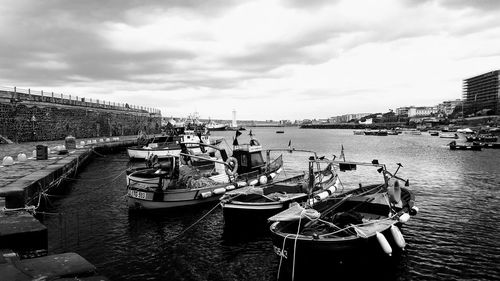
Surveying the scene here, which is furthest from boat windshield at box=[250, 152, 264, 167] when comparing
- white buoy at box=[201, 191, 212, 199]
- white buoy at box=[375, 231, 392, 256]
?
white buoy at box=[375, 231, 392, 256]

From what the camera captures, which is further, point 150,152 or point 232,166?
point 150,152

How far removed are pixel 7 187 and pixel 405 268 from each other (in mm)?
16027

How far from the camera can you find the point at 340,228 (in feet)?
36.8

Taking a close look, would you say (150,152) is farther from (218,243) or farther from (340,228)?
(340,228)

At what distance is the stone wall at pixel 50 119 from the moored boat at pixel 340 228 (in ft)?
139

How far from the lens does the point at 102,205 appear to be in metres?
19.7

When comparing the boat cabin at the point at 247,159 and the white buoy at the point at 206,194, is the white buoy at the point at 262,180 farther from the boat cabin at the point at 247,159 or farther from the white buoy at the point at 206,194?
the white buoy at the point at 206,194

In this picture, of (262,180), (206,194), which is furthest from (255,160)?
(206,194)

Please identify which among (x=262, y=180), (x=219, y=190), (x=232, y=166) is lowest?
(x=219, y=190)

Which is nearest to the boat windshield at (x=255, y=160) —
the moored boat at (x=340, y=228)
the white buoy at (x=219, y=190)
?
the white buoy at (x=219, y=190)

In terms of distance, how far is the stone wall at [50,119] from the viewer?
139ft

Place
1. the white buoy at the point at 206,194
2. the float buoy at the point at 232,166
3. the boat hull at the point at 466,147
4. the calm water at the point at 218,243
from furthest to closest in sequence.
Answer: the boat hull at the point at 466,147
the float buoy at the point at 232,166
the white buoy at the point at 206,194
the calm water at the point at 218,243

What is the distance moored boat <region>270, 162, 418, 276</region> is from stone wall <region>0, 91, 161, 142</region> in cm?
4244

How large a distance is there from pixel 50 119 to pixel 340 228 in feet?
159
